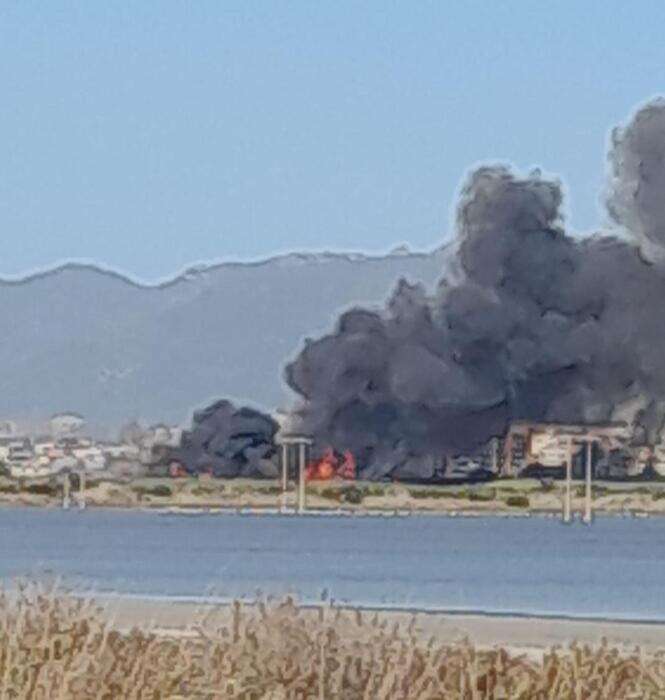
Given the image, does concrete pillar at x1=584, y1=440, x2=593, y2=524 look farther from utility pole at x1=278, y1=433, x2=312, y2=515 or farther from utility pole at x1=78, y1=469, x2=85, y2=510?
utility pole at x1=78, y1=469, x2=85, y2=510

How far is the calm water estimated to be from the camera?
40406 millimetres

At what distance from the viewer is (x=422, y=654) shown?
499 inches

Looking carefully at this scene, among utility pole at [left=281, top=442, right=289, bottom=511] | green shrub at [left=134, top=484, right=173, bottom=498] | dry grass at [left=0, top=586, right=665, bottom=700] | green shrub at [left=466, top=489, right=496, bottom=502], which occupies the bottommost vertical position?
green shrub at [left=134, top=484, right=173, bottom=498]

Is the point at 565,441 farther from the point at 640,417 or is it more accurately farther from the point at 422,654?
the point at 422,654

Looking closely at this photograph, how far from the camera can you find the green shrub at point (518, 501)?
103500 millimetres

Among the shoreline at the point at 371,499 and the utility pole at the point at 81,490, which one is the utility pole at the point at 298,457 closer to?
the shoreline at the point at 371,499

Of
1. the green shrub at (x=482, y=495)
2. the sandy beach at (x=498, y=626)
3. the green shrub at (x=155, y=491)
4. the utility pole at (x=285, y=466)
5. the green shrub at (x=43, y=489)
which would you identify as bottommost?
the green shrub at (x=43, y=489)

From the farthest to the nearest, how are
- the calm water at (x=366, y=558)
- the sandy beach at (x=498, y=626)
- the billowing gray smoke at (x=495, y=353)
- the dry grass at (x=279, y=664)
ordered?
the billowing gray smoke at (x=495, y=353), the calm water at (x=366, y=558), the sandy beach at (x=498, y=626), the dry grass at (x=279, y=664)

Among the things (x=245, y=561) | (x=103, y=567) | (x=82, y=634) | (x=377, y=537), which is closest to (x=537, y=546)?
(x=377, y=537)

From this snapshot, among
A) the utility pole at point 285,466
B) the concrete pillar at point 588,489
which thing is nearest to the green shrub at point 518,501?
the concrete pillar at point 588,489

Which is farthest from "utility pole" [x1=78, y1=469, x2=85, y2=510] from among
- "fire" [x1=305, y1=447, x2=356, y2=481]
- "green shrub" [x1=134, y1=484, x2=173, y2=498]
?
"fire" [x1=305, y1=447, x2=356, y2=481]

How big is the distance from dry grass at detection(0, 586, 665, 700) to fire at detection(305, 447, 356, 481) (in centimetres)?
8638

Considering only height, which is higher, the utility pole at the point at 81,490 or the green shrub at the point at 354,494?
the green shrub at the point at 354,494

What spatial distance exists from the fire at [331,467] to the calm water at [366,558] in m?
1.88
